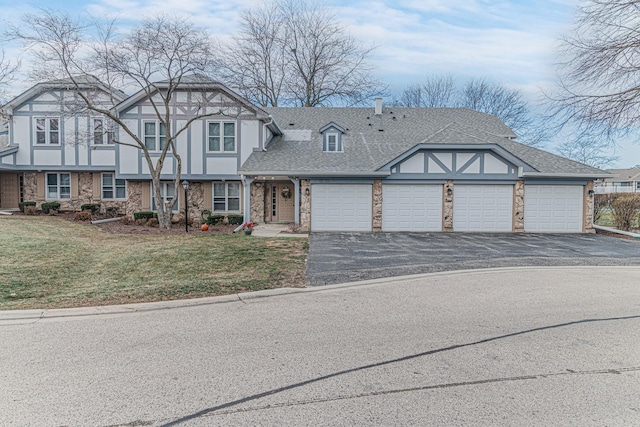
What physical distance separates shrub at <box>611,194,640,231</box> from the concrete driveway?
277 cm

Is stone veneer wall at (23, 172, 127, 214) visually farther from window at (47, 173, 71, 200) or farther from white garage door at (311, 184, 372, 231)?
white garage door at (311, 184, 372, 231)

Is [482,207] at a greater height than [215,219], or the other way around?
[482,207]

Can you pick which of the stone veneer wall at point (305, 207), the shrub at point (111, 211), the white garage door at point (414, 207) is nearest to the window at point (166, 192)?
the shrub at point (111, 211)

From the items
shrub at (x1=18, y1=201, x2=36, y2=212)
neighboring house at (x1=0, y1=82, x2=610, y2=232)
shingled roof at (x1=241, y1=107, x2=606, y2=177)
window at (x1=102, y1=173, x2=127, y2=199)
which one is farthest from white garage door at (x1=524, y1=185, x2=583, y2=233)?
shrub at (x1=18, y1=201, x2=36, y2=212)

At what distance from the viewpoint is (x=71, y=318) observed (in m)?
6.04

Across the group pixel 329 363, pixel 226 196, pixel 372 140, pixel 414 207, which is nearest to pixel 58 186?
pixel 226 196

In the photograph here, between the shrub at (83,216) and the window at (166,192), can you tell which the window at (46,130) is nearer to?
the shrub at (83,216)

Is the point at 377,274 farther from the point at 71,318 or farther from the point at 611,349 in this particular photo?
the point at 71,318

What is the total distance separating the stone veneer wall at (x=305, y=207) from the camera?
1791cm

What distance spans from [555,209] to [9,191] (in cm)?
2870

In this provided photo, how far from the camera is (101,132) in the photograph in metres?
22.3

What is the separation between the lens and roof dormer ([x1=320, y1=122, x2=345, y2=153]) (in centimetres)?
2033

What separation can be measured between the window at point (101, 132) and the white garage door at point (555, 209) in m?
20.7

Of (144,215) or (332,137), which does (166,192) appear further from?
(332,137)
